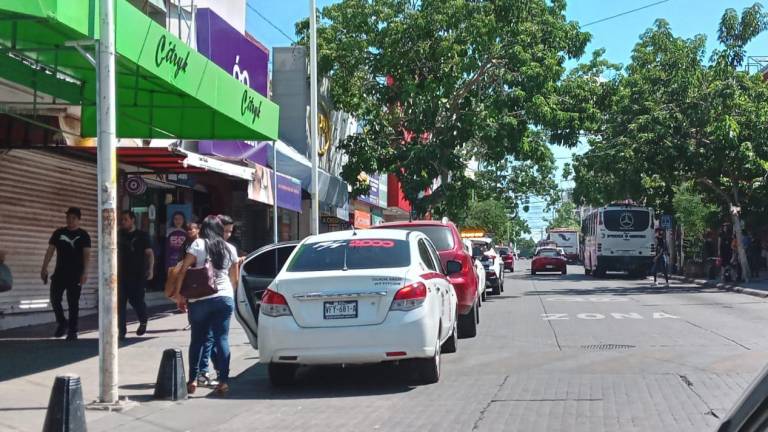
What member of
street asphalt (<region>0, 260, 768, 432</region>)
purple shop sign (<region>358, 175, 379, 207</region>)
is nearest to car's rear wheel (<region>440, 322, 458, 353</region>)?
street asphalt (<region>0, 260, 768, 432</region>)

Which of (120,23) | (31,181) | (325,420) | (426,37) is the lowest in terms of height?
(325,420)

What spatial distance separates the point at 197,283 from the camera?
29.7ft

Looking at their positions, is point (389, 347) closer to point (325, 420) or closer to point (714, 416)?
point (325, 420)

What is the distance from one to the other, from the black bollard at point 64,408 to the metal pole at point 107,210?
121cm

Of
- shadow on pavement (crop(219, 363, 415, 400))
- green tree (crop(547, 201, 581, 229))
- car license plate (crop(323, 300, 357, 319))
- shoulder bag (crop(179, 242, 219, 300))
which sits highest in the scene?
green tree (crop(547, 201, 581, 229))

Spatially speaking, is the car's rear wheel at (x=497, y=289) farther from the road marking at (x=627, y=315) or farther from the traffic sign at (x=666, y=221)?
the traffic sign at (x=666, y=221)

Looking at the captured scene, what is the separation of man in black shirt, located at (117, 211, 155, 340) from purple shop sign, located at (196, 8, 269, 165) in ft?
20.2

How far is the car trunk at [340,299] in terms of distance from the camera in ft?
30.0

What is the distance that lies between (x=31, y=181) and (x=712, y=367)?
36.2 ft

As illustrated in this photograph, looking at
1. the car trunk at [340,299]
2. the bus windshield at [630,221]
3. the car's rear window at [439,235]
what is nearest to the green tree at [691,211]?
the bus windshield at [630,221]

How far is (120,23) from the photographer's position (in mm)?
9500

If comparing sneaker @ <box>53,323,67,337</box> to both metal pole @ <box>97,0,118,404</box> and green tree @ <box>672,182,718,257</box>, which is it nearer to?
metal pole @ <box>97,0,118,404</box>

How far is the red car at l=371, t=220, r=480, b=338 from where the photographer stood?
13648 mm

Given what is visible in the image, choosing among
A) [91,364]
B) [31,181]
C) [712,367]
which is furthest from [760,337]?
[31,181]
